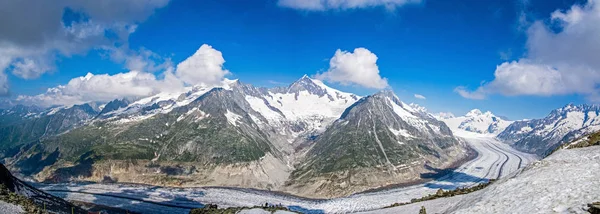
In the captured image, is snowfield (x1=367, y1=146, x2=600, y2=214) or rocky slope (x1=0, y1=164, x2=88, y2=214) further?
rocky slope (x1=0, y1=164, x2=88, y2=214)

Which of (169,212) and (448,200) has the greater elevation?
(448,200)

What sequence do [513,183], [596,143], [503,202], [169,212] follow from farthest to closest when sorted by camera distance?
[169,212]
[596,143]
[513,183]
[503,202]

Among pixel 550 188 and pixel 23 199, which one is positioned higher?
pixel 23 199

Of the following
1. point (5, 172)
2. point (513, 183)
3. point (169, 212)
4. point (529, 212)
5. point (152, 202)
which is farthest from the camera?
point (152, 202)

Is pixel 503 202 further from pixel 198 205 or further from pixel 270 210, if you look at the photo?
pixel 198 205

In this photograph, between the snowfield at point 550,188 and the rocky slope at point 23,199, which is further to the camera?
the rocky slope at point 23,199

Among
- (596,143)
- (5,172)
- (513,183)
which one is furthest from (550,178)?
(5,172)

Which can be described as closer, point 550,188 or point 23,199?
point 550,188

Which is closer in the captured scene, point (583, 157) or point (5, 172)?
point (583, 157)
